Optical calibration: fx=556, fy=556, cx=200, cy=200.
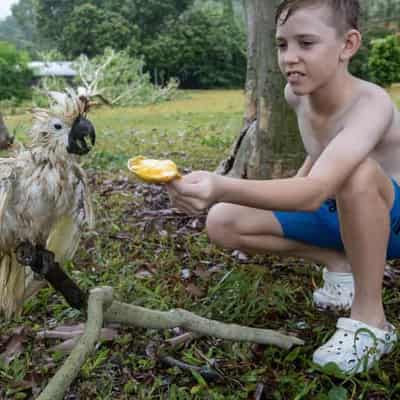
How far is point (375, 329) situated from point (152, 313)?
2.33 ft

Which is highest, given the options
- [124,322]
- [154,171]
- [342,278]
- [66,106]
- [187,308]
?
[66,106]

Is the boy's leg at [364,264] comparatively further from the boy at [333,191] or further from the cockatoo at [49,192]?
the cockatoo at [49,192]

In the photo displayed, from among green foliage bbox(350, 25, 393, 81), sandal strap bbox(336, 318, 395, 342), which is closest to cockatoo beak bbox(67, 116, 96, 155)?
sandal strap bbox(336, 318, 395, 342)

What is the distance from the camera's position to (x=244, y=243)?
6.88 feet

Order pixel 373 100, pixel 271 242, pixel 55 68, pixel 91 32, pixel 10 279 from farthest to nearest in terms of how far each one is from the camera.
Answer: pixel 91 32 < pixel 55 68 < pixel 271 242 < pixel 10 279 < pixel 373 100

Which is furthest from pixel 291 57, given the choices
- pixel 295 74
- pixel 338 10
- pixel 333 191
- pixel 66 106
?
pixel 66 106

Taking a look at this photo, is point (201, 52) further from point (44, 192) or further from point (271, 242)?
point (44, 192)

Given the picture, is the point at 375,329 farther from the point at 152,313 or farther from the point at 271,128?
the point at 271,128

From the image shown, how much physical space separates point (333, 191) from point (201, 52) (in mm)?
21926

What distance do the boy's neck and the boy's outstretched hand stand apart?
22.5 inches

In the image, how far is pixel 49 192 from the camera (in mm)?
1498

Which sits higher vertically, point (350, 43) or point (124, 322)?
point (350, 43)

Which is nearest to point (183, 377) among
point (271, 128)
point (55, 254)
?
point (55, 254)

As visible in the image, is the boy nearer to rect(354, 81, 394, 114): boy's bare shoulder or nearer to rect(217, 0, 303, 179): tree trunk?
rect(354, 81, 394, 114): boy's bare shoulder
